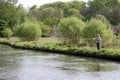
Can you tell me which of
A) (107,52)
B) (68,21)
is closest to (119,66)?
(107,52)

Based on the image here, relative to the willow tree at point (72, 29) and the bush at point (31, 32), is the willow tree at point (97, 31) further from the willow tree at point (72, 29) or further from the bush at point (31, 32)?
the bush at point (31, 32)

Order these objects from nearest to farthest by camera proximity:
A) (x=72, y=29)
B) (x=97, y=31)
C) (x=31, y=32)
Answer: (x=97, y=31), (x=72, y=29), (x=31, y=32)

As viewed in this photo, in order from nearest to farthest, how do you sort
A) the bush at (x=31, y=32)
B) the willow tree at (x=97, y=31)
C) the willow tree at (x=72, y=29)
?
the willow tree at (x=97, y=31)
the willow tree at (x=72, y=29)
the bush at (x=31, y=32)

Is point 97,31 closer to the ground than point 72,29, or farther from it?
closer to the ground

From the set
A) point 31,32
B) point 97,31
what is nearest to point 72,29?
point 97,31

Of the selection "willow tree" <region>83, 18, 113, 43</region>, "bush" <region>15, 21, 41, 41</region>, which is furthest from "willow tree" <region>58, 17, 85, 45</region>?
"bush" <region>15, 21, 41, 41</region>

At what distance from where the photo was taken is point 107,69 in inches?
1020

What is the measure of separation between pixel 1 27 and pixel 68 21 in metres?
59.6

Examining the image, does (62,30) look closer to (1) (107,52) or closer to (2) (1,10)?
(1) (107,52)

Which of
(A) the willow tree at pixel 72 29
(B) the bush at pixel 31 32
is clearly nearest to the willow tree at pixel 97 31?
(A) the willow tree at pixel 72 29

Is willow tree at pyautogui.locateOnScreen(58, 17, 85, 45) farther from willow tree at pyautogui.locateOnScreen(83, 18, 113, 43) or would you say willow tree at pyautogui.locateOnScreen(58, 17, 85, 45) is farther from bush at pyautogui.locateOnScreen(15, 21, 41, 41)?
bush at pyautogui.locateOnScreen(15, 21, 41, 41)

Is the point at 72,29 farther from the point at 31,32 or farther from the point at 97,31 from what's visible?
the point at 31,32

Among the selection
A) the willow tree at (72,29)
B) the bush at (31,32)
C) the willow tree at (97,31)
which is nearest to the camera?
the willow tree at (97,31)

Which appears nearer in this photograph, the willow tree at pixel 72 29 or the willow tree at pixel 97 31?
the willow tree at pixel 97 31
